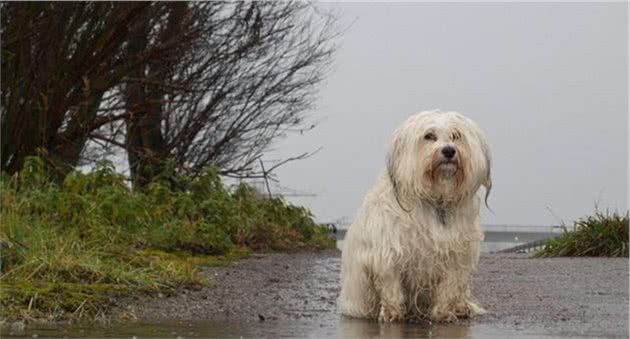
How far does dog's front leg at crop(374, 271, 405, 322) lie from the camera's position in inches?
343

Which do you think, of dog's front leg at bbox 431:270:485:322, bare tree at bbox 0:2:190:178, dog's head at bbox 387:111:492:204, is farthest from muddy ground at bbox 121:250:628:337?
bare tree at bbox 0:2:190:178

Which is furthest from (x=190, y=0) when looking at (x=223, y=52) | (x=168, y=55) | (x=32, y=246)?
(x=32, y=246)

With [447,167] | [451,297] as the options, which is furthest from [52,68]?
[447,167]

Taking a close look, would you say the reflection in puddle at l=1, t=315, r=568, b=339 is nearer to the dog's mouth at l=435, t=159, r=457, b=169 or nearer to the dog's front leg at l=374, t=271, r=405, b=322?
the dog's front leg at l=374, t=271, r=405, b=322

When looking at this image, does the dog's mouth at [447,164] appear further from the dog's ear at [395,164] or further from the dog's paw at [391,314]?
the dog's paw at [391,314]

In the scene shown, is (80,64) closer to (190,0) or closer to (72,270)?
(190,0)

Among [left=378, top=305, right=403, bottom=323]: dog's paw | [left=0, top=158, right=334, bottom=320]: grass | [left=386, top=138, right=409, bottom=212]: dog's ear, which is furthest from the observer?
[left=0, top=158, right=334, bottom=320]: grass

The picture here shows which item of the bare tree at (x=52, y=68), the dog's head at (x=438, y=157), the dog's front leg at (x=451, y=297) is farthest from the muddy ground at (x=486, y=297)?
the bare tree at (x=52, y=68)

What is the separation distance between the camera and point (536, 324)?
857 cm

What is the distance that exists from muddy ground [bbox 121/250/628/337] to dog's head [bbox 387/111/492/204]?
0.85 meters

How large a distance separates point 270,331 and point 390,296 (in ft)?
3.40

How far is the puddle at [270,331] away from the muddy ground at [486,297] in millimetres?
255

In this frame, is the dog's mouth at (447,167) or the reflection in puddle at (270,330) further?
the dog's mouth at (447,167)

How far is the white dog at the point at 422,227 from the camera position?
8500mm
